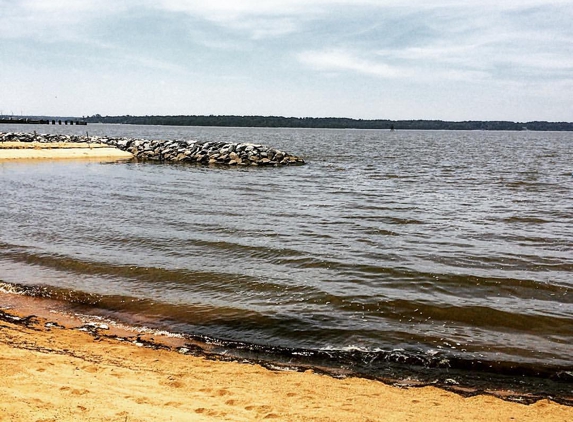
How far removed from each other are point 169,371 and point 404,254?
306 inches

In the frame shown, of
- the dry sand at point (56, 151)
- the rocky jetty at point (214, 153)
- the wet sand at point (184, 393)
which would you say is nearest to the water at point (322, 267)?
the wet sand at point (184, 393)

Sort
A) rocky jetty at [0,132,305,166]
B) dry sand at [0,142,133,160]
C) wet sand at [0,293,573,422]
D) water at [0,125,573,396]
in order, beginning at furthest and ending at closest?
dry sand at [0,142,133,160] < rocky jetty at [0,132,305,166] < water at [0,125,573,396] < wet sand at [0,293,573,422]

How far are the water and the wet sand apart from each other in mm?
1162

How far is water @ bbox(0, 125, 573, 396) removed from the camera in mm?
8172

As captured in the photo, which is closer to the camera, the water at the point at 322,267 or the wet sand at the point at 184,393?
the wet sand at the point at 184,393

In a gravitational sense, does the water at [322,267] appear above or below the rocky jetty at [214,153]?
below

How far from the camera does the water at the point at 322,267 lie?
8.17 meters

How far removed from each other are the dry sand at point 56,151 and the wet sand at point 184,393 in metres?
41.0

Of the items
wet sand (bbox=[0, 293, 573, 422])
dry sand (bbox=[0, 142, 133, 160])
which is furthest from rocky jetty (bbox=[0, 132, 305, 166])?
wet sand (bbox=[0, 293, 573, 422])

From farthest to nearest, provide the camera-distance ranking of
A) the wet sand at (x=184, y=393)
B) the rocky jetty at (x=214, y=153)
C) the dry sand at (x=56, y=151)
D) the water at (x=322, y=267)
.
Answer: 1. the dry sand at (x=56, y=151)
2. the rocky jetty at (x=214, y=153)
3. the water at (x=322, y=267)
4. the wet sand at (x=184, y=393)

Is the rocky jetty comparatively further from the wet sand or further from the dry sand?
Result: the wet sand

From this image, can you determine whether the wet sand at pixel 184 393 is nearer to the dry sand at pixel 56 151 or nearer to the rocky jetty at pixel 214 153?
the rocky jetty at pixel 214 153

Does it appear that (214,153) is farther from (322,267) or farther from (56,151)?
(322,267)

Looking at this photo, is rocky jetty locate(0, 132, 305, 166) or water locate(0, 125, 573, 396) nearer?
water locate(0, 125, 573, 396)
